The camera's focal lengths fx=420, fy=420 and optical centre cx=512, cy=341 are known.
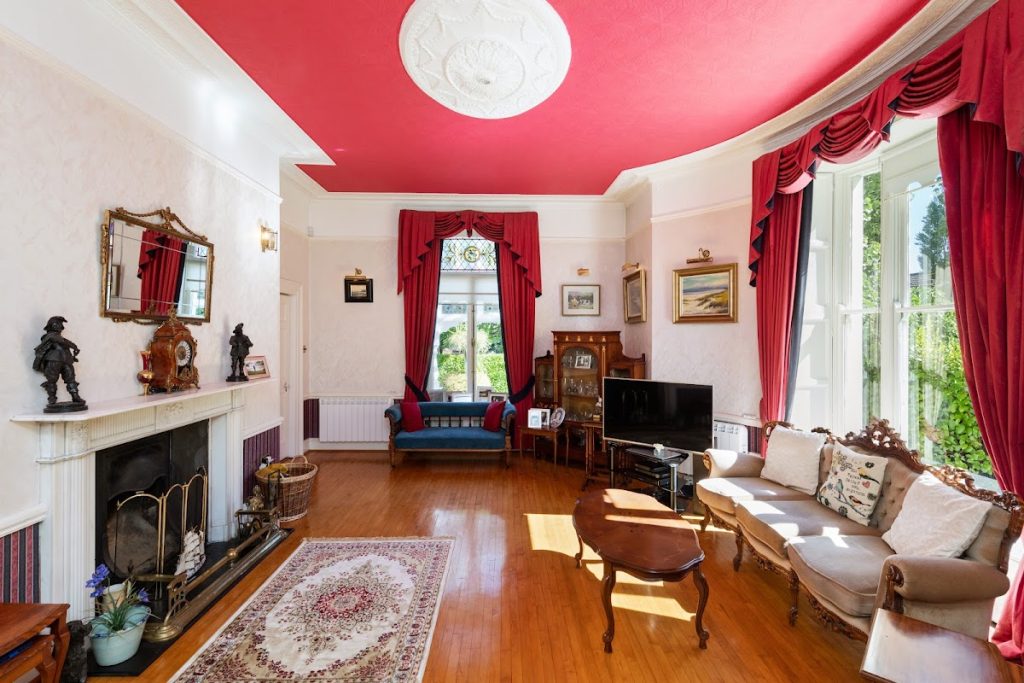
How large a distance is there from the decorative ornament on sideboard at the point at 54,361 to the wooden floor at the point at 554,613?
4.21 feet

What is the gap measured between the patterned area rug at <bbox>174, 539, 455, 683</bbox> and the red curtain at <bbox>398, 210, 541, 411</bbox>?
2.74 metres

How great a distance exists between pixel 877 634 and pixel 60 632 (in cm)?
305

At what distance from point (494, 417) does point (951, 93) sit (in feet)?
14.8

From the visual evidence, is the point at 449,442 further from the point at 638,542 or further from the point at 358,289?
the point at 638,542

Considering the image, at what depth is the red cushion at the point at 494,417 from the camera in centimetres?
522

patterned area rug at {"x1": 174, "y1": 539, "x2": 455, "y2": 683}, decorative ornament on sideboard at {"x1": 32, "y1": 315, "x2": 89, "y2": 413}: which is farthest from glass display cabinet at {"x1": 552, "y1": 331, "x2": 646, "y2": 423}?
decorative ornament on sideboard at {"x1": 32, "y1": 315, "x2": 89, "y2": 413}

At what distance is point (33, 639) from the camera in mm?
1590

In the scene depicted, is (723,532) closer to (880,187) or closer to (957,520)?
(957,520)

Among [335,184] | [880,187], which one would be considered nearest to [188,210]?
[335,184]

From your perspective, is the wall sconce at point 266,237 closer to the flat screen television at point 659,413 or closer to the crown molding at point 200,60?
the crown molding at point 200,60

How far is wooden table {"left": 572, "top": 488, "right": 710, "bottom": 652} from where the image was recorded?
207 centimetres

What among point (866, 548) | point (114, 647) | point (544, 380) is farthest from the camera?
point (544, 380)

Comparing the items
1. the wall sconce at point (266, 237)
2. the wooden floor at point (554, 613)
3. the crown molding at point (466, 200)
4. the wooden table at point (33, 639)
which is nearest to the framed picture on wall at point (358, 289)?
the crown molding at point (466, 200)

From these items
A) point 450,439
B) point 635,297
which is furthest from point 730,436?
point 450,439
